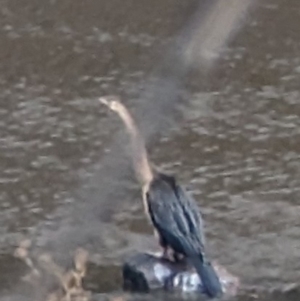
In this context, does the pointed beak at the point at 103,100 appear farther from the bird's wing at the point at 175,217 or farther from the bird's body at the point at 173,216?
the bird's wing at the point at 175,217

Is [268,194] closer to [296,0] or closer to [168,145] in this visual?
[168,145]

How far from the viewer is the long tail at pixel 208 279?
10.8 ft

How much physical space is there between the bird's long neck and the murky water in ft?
0.24

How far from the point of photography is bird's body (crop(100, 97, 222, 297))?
330 centimetres

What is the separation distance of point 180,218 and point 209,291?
241 mm

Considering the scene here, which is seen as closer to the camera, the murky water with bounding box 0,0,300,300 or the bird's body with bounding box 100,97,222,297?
the bird's body with bounding box 100,97,222,297

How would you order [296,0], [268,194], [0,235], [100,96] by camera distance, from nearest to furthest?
[0,235], [268,194], [100,96], [296,0]

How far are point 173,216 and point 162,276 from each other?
0.20 metres

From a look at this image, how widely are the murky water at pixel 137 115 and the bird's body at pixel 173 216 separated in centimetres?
11

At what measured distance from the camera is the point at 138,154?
3359mm

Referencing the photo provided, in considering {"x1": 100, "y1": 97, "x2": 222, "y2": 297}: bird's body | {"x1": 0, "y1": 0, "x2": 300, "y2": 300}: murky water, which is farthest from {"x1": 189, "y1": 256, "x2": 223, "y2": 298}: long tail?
{"x1": 0, "y1": 0, "x2": 300, "y2": 300}: murky water

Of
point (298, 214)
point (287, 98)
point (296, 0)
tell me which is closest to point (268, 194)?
point (298, 214)

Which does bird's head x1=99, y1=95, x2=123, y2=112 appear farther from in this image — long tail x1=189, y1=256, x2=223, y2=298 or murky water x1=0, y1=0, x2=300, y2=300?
long tail x1=189, y1=256, x2=223, y2=298

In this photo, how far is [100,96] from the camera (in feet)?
15.6
